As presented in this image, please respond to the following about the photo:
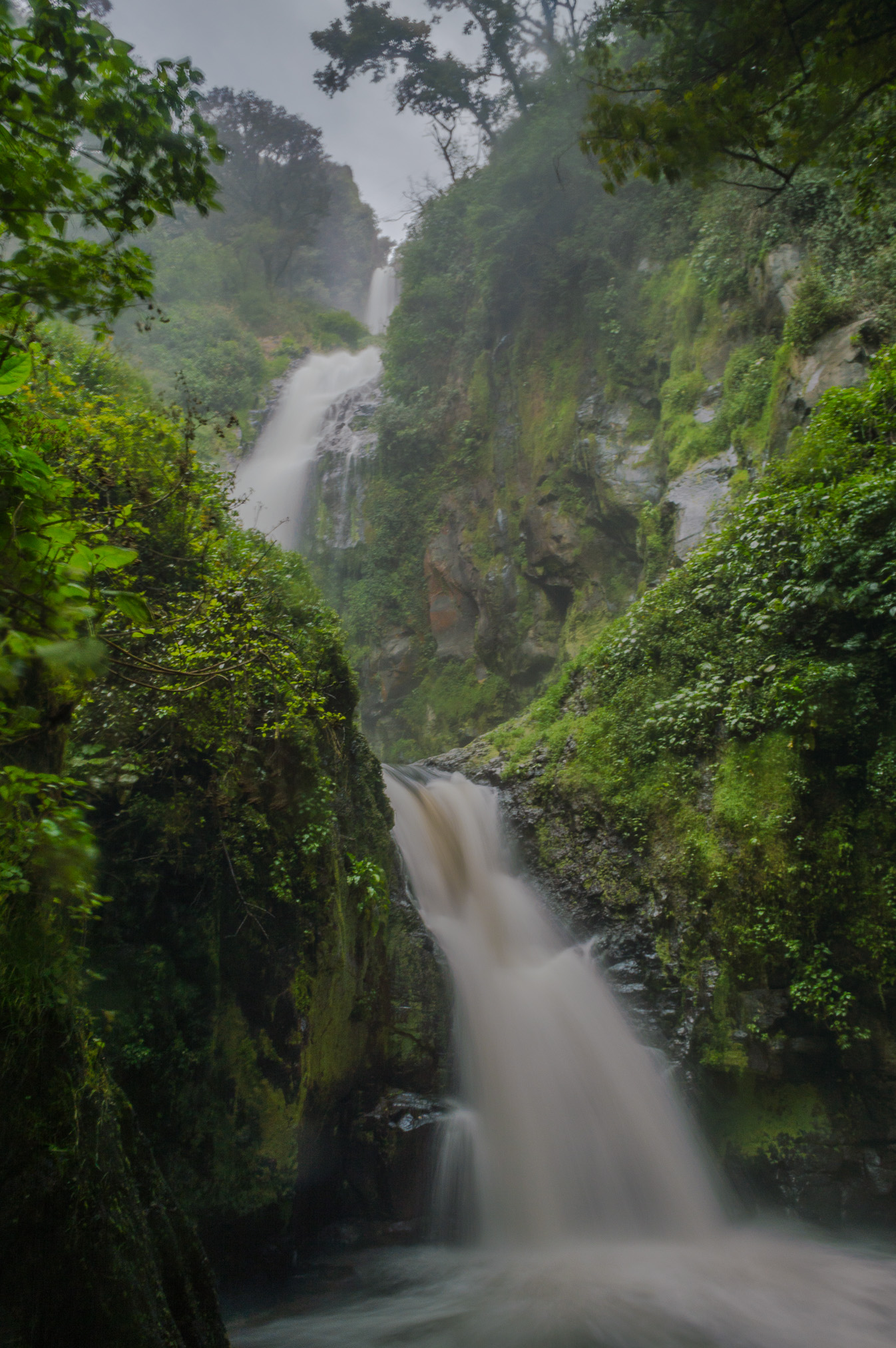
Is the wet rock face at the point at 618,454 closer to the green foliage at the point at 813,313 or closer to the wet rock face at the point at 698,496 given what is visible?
the wet rock face at the point at 698,496

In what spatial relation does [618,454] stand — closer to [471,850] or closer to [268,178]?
[471,850]

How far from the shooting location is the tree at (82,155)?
200cm

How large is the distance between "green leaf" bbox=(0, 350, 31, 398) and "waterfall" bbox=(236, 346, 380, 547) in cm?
1702

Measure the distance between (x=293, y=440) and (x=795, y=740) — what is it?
21.9m

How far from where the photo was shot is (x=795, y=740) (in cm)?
693

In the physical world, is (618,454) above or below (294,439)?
below

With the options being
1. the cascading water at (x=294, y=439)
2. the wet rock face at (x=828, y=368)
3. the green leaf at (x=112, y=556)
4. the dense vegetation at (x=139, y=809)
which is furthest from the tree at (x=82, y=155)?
the cascading water at (x=294, y=439)

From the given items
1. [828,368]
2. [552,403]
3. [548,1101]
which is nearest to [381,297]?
[552,403]

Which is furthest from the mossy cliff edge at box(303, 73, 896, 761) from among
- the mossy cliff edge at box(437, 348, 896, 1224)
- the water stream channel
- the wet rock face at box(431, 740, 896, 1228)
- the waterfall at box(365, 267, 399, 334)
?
the waterfall at box(365, 267, 399, 334)

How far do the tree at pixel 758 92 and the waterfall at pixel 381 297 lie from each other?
4070cm

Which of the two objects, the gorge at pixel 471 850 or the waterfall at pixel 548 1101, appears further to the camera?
the waterfall at pixel 548 1101

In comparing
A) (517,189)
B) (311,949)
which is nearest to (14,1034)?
(311,949)

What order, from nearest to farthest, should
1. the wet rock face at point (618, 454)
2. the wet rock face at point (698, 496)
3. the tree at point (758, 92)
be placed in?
the tree at point (758, 92) < the wet rock face at point (698, 496) < the wet rock face at point (618, 454)

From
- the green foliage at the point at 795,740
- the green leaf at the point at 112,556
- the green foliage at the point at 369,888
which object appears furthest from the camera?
the green foliage at the point at 369,888
